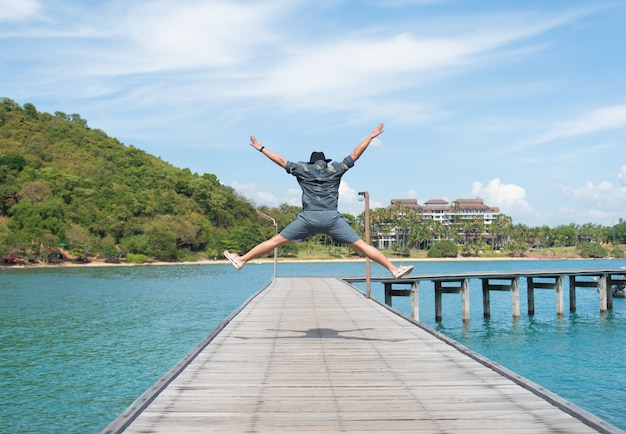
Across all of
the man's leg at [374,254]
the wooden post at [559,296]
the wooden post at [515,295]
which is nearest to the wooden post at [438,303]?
the wooden post at [515,295]

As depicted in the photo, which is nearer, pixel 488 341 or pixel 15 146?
pixel 488 341

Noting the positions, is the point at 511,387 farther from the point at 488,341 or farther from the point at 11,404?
the point at 488,341

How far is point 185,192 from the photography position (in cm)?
12394

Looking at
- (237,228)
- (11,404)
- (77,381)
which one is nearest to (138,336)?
(77,381)

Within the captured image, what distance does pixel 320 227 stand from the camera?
8773mm

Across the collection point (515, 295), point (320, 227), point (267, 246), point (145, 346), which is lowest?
point (145, 346)

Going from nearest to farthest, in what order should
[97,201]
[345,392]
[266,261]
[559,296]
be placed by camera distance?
[345,392], [559,296], [97,201], [266,261]

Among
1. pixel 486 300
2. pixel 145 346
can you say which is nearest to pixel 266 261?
pixel 486 300

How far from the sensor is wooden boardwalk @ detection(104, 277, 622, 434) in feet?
17.2

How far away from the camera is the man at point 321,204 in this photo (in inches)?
345

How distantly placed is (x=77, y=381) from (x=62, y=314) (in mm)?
18165

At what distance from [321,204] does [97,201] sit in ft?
332

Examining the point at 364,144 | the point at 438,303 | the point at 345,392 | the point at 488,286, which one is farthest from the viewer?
the point at 488,286

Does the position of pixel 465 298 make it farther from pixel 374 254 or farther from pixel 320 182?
pixel 320 182
